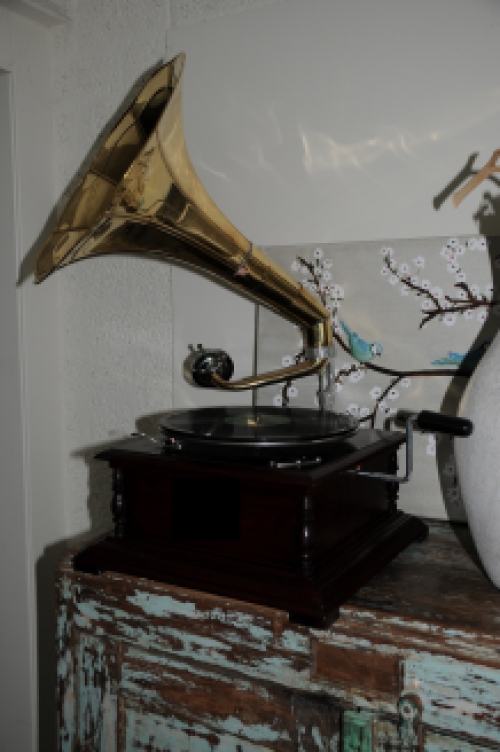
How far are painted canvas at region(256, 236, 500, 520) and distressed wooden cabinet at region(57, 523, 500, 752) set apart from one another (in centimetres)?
23

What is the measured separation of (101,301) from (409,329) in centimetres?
83

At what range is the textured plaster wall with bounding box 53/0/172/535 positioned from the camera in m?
1.71

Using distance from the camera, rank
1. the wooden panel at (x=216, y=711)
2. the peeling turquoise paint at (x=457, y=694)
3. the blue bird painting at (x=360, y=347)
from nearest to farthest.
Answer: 1. the peeling turquoise paint at (x=457, y=694)
2. the wooden panel at (x=216, y=711)
3. the blue bird painting at (x=360, y=347)

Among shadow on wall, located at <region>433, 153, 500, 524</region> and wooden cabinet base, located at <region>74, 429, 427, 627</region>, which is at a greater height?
shadow on wall, located at <region>433, 153, 500, 524</region>

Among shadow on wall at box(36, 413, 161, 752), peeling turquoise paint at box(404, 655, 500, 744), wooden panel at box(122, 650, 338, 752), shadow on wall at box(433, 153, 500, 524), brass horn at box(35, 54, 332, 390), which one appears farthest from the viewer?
shadow on wall at box(36, 413, 161, 752)

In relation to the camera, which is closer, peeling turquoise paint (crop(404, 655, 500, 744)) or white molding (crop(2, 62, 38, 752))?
peeling turquoise paint (crop(404, 655, 500, 744))

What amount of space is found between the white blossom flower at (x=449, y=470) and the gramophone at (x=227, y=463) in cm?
16

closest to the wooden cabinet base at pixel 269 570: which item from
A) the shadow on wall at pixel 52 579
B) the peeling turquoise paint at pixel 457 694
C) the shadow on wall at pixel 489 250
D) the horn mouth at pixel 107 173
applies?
the peeling turquoise paint at pixel 457 694

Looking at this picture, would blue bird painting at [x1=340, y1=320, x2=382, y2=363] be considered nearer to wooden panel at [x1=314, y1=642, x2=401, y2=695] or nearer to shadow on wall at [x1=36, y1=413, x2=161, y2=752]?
shadow on wall at [x1=36, y1=413, x2=161, y2=752]

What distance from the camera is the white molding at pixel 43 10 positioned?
1.63 m

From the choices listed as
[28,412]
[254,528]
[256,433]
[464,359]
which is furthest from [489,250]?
[28,412]

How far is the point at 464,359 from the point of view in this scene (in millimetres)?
1372

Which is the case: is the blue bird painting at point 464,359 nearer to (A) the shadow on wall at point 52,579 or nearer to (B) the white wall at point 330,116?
(B) the white wall at point 330,116

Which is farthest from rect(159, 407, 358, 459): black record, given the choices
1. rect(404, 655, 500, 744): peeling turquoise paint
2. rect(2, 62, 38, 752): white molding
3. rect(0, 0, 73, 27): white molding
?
rect(0, 0, 73, 27): white molding
